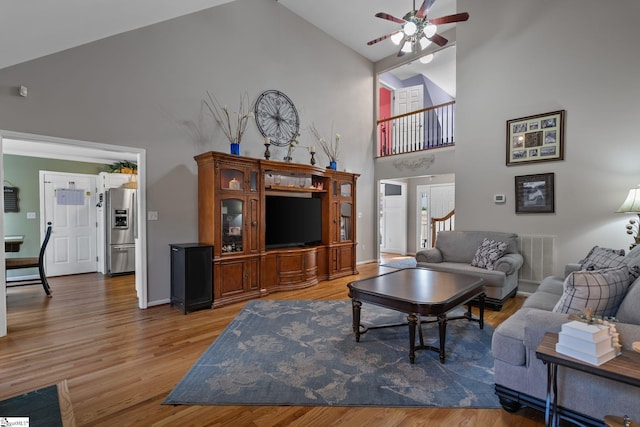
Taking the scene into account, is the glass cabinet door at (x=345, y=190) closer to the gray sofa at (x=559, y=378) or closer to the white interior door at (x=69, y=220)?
the gray sofa at (x=559, y=378)

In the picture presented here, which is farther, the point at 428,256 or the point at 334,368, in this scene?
the point at 428,256

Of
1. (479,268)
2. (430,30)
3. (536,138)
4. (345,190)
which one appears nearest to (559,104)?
(536,138)

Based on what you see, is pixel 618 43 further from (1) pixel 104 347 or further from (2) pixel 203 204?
(1) pixel 104 347

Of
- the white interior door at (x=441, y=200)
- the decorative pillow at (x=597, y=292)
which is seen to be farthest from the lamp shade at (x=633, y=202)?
the white interior door at (x=441, y=200)

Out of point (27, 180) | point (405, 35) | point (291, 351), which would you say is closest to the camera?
point (291, 351)

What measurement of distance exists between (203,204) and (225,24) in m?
2.82

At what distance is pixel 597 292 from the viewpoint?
1666mm

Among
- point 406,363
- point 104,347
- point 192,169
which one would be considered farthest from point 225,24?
point 406,363

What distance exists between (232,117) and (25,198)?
14.3 ft

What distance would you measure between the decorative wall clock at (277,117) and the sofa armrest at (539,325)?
14.7ft

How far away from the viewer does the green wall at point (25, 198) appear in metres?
5.36

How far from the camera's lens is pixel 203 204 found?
13.5ft

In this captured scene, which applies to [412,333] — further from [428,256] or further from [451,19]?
[451,19]

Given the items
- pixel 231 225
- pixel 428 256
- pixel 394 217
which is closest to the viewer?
pixel 231 225
